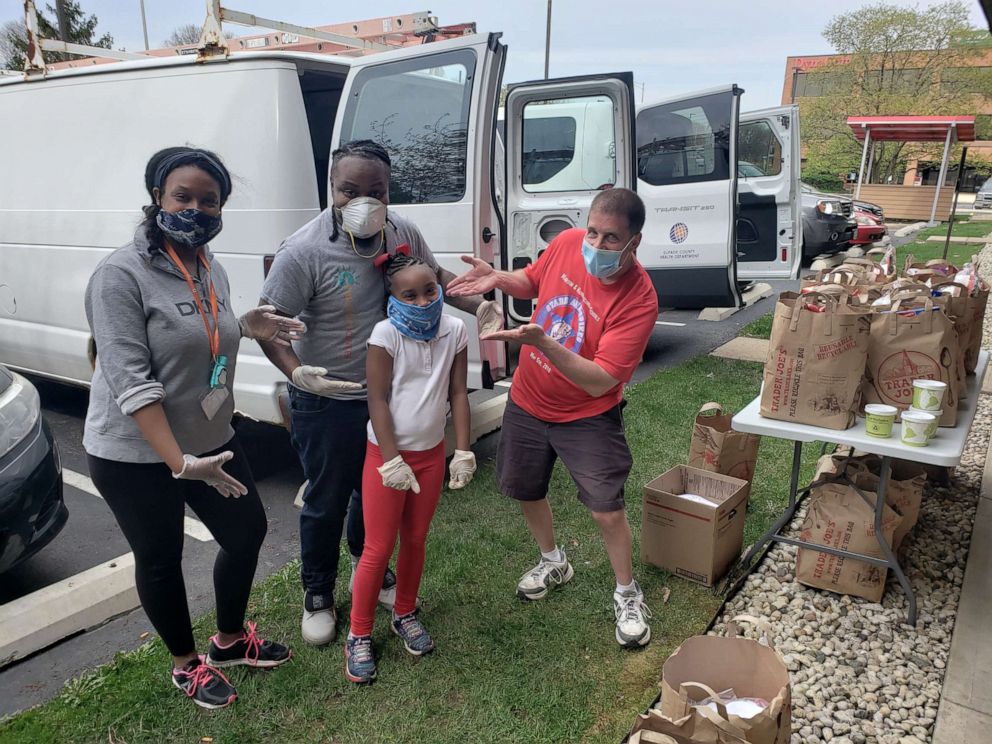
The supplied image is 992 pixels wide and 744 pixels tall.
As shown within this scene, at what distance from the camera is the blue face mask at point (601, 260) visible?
236 centimetres

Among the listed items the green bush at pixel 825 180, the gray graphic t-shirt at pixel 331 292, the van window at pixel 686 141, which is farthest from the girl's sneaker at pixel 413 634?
the green bush at pixel 825 180

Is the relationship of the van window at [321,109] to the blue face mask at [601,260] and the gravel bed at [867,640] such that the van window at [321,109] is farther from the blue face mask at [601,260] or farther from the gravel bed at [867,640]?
the gravel bed at [867,640]

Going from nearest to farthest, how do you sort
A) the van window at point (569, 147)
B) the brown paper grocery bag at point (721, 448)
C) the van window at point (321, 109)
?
1. the brown paper grocery bag at point (721, 448)
2. the van window at point (321, 109)
3. the van window at point (569, 147)

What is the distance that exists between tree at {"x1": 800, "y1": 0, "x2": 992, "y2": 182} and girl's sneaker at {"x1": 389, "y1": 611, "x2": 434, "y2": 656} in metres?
28.8

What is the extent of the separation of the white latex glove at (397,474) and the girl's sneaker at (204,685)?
34.6 inches

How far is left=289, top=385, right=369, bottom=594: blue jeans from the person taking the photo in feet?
7.84

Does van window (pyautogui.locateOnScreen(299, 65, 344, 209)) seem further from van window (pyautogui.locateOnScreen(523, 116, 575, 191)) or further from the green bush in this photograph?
the green bush

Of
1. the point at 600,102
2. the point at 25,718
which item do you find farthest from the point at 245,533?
the point at 600,102

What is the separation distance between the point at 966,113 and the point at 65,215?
3069 centimetres

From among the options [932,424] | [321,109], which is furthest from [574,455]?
[321,109]

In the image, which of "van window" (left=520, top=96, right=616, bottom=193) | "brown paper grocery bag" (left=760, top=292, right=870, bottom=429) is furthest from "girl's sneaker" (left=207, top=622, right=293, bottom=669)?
"van window" (left=520, top=96, right=616, bottom=193)

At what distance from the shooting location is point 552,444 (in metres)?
2.64

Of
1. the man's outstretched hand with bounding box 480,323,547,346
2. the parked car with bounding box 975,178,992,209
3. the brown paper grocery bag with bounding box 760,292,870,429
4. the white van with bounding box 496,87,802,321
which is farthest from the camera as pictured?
the parked car with bounding box 975,178,992,209

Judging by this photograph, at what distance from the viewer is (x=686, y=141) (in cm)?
638
